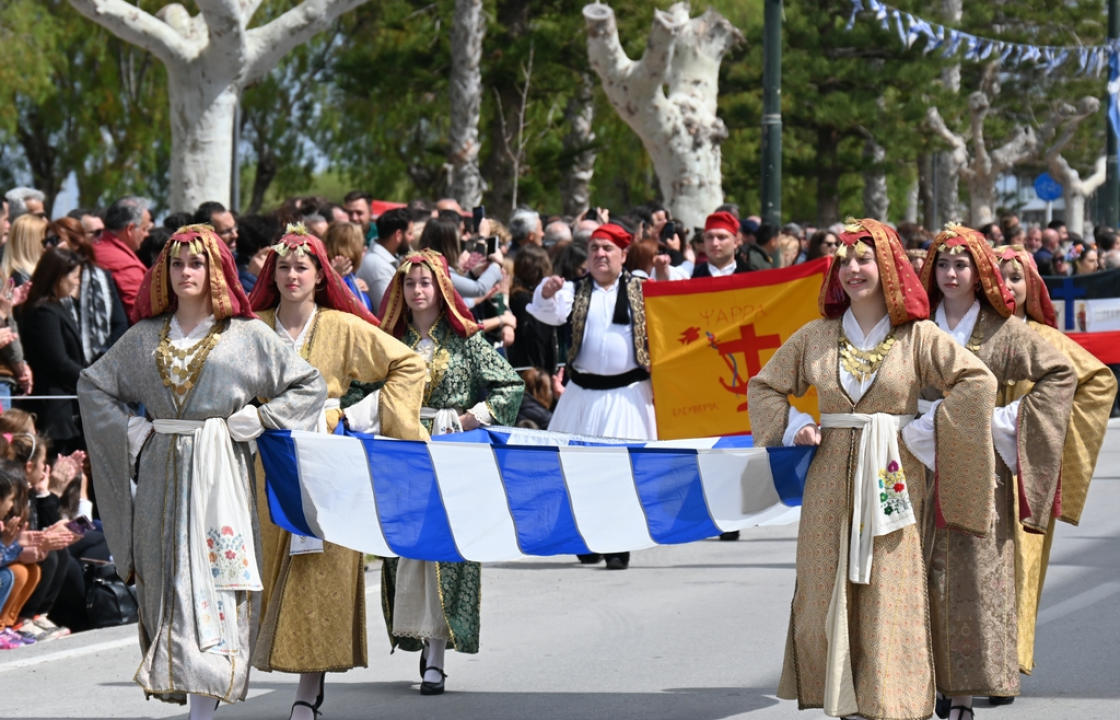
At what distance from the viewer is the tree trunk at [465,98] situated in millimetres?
21656

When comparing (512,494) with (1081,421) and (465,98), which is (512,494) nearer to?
(1081,421)

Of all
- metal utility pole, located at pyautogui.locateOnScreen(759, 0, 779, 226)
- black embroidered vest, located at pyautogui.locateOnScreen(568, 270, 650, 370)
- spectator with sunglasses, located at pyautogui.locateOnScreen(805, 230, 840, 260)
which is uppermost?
metal utility pole, located at pyautogui.locateOnScreen(759, 0, 779, 226)

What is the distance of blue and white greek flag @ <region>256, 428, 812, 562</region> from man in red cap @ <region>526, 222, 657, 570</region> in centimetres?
329

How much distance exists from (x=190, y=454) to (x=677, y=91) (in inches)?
604

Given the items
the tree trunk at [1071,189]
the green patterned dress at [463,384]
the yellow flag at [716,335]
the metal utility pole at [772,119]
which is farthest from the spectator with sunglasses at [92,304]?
the tree trunk at [1071,189]

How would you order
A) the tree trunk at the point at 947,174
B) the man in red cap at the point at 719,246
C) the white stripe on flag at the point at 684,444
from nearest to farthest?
1. the white stripe on flag at the point at 684,444
2. the man in red cap at the point at 719,246
3. the tree trunk at the point at 947,174

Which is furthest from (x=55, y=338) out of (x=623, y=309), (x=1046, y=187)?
(x=1046, y=187)

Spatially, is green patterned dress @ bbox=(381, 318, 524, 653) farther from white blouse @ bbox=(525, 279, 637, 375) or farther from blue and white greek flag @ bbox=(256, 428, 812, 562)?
white blouse @ bbox=(525, 279, 637, 375)

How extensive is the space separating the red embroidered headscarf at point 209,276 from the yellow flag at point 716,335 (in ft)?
14.2

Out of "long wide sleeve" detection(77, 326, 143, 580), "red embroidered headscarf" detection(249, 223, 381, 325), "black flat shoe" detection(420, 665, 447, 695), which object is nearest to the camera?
"long wide sleeve" detection(77, 326, 143, 580)

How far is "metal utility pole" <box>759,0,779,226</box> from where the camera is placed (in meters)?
15.8

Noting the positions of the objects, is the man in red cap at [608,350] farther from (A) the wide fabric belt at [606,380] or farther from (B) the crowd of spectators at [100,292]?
(B) the crowd of spectators at [100,292]

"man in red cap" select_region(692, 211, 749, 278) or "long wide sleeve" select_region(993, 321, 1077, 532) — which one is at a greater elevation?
"man in red cap" select_region(692, 211, 749, 278)

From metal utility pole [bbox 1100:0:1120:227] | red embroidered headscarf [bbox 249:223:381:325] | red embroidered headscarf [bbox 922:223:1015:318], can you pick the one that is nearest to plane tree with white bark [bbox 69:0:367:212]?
red embroidered headscarf [bbox 249:223:381:325]
